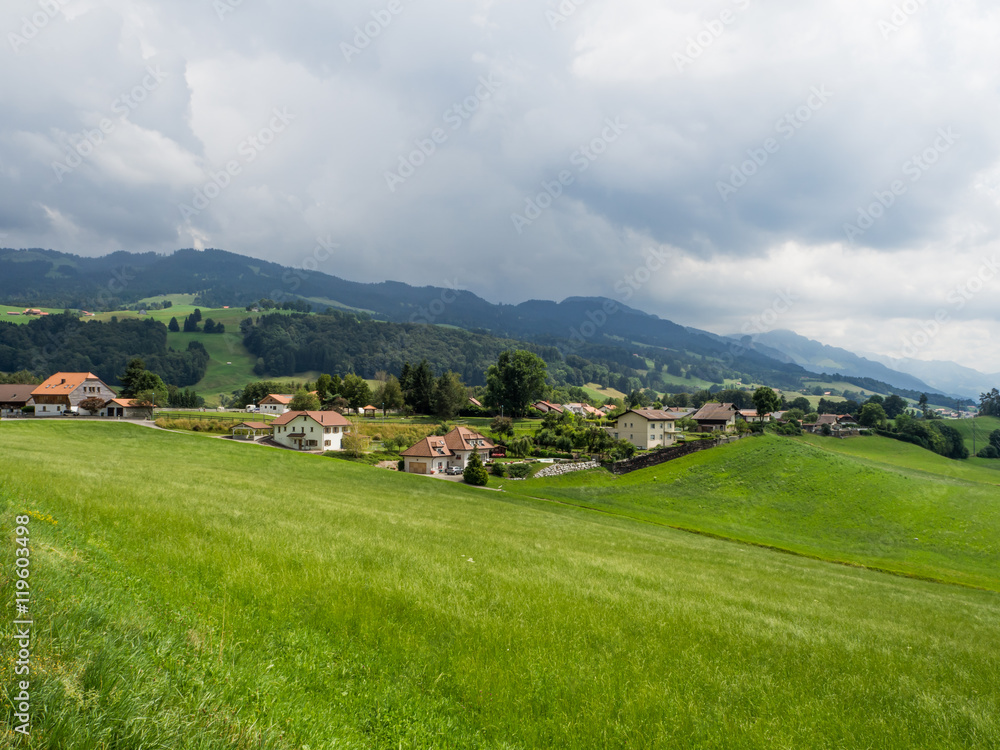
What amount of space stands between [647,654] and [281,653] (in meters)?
6.30

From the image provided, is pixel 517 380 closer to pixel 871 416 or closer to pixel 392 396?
pixel 392 396

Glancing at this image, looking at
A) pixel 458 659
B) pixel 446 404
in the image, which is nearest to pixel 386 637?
pixel 458 659

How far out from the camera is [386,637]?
7.87 meters

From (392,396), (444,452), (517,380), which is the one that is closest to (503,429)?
(444,452)

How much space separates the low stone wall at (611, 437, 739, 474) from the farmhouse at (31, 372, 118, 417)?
333 feet

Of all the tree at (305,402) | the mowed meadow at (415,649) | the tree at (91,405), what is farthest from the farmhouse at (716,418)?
the tree at (91,405)

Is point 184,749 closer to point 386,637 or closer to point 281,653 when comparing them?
point 281,653

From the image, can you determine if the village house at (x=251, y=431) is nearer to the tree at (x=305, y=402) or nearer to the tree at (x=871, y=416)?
the tree at (x=305, y=402)

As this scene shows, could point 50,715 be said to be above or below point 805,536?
above

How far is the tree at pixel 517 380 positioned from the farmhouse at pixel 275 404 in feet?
182

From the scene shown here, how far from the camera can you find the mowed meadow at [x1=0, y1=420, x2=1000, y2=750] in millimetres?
4410

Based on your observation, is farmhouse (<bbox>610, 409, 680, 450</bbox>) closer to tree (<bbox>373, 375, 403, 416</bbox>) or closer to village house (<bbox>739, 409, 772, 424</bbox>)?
village house (<bbox>739, 409, 772, 424</bbox>)

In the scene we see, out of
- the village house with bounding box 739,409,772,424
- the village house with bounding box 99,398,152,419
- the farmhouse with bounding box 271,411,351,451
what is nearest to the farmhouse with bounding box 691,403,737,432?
the village house with bounding box 739,409,772,424

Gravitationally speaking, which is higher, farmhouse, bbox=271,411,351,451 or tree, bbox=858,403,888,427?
tree, bbox=858,403,888,427
